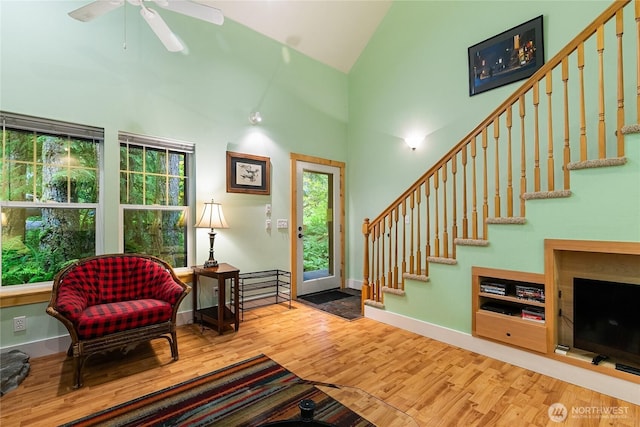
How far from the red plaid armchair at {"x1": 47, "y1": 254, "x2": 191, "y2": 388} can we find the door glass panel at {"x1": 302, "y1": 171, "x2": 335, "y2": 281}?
2.24m

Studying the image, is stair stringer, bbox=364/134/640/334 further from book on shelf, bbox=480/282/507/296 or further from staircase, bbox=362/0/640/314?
book on shelf, bbox=480/282/507/296

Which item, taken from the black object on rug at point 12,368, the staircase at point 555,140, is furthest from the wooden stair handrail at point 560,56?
the black object on rug at point 12,368

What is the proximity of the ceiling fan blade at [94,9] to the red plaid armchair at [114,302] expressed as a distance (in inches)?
78.6

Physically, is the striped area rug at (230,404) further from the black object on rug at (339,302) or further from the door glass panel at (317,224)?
the door glass panel at (317,224)

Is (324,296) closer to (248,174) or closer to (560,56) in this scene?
(248,174)

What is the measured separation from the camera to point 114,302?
8.99 ft

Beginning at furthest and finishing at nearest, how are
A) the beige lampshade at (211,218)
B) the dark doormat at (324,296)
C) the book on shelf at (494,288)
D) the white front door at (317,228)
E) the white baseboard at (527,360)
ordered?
the white front door at (317,228)
the dark doormat at (324,296)
the beige lampshade at (211,218)
the book on shelf at (494,288)
the white baseboard at (527,360)

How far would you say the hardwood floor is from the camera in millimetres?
1865

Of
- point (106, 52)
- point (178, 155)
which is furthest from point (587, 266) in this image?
point (106, 52)

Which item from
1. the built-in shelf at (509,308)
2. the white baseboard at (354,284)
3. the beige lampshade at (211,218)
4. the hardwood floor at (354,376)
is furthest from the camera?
the white baseboard at (354,284)

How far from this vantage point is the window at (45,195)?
2.65 meters

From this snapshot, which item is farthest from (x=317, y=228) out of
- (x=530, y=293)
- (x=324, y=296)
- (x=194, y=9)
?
(x=194, y=9)

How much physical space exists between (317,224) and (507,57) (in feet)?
10.8

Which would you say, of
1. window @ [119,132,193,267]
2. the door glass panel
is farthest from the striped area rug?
the door glass panel
